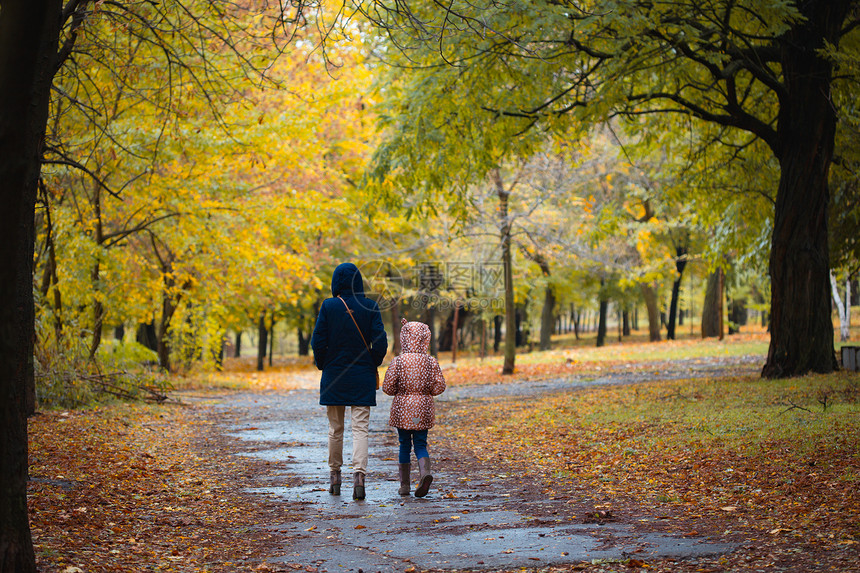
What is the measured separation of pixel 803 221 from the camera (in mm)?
13102

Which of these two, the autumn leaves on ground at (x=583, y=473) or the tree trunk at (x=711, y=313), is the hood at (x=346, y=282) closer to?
the autumn leaves on ground at (x=583, y=473)

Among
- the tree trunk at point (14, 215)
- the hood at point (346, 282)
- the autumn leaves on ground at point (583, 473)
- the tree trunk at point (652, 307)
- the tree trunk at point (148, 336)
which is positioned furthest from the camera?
the tree trunk at point (652, 307)

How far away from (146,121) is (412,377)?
9893mm

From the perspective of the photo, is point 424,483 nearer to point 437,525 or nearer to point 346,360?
point 437,525

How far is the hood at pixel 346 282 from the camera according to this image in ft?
24.7

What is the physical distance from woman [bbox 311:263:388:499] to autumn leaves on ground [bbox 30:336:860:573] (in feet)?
3.17

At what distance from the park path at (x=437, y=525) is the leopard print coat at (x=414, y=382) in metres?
0.71

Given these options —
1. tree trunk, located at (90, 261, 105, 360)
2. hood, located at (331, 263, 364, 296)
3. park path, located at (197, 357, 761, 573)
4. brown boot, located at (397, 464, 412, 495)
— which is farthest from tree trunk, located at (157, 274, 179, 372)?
brown boot, located at (397, 464, 412, 495)

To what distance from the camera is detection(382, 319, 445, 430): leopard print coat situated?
7.27 metres

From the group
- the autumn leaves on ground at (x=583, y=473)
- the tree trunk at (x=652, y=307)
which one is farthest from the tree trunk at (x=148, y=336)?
the tree trunk at (x=652, y=307)

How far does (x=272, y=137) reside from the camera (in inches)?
676

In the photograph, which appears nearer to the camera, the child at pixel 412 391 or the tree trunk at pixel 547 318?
the child at pixel 412 391

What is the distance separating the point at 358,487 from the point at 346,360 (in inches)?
46.4

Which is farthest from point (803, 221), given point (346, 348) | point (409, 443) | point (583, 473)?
point (346, 348)
